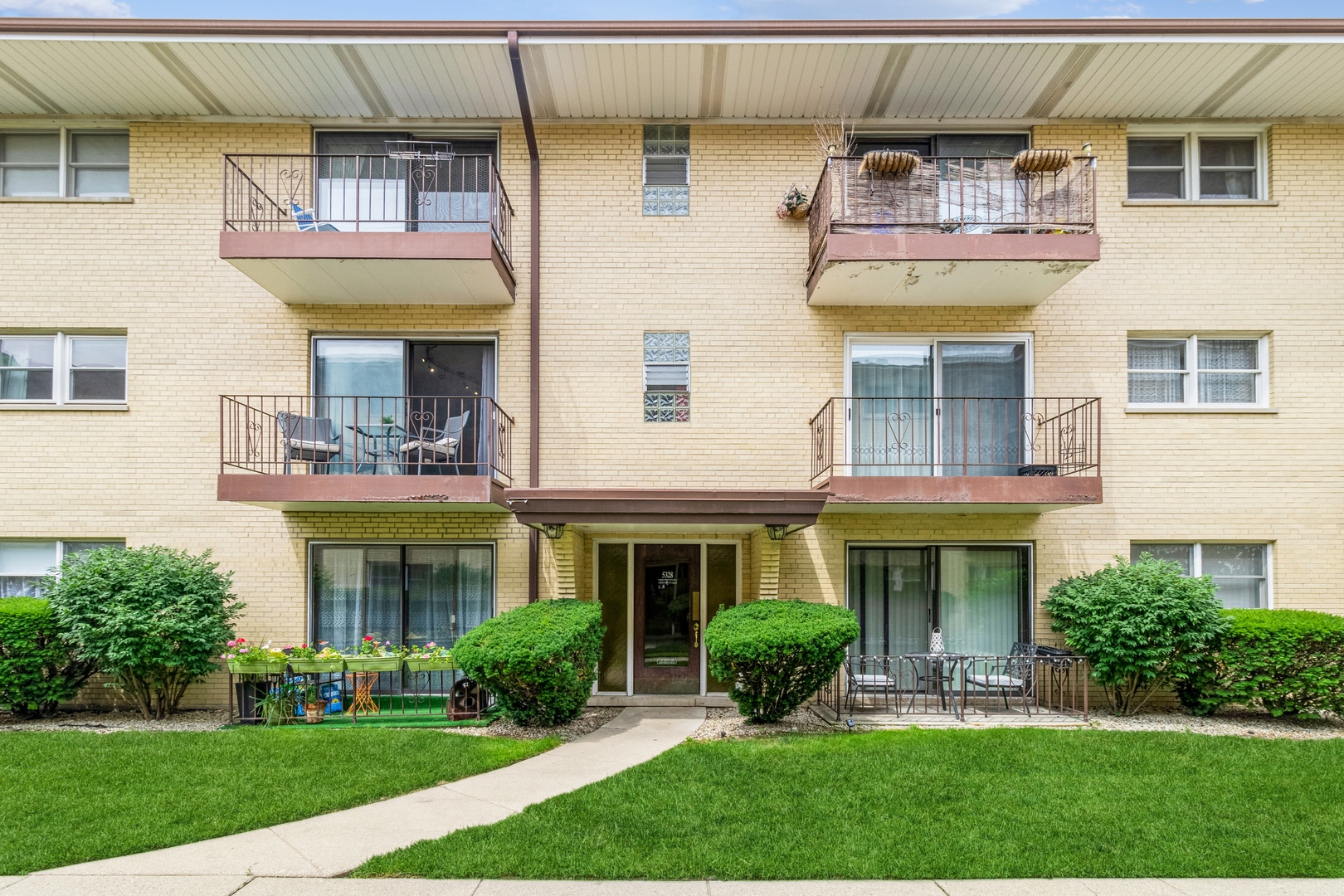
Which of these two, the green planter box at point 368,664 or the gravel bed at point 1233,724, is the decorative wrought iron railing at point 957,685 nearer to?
the gravel bed at point 1233,724

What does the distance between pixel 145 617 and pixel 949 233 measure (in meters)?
10.3

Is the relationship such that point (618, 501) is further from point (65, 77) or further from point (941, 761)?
point (65, 77)

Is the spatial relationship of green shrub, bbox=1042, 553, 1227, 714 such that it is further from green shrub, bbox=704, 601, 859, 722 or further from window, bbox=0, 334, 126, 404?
window, bbox=0, 334, 126, 404

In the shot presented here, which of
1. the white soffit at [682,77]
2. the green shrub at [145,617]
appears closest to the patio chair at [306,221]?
the white soffit at [682,77]

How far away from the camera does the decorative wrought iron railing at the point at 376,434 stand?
34.5 ft

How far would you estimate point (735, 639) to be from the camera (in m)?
8.80

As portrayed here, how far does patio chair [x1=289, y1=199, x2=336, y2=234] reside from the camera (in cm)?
1027

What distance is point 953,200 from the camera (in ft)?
35.7

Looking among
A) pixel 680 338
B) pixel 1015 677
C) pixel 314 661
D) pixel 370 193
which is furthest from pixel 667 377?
pixel 1015 677

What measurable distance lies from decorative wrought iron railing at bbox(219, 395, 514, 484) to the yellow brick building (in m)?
0.08

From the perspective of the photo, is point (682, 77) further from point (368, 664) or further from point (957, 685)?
point (957, 685)

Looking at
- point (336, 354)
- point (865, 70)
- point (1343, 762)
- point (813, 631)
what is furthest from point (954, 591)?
point (336, 354)

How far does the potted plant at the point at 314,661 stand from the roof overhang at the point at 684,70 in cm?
686

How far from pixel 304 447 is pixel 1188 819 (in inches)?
365
